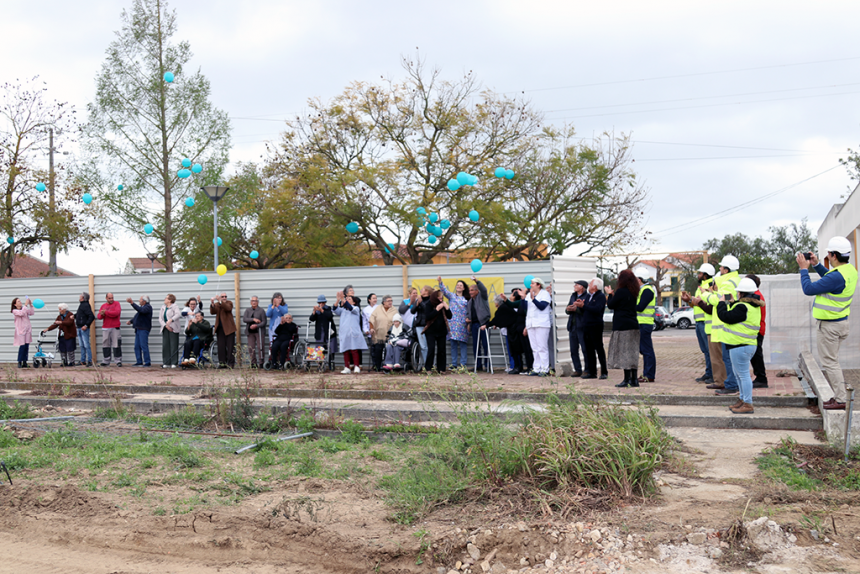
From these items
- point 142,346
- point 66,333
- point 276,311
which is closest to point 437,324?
point 276,311

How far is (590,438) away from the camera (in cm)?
569

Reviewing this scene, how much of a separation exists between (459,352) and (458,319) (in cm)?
92

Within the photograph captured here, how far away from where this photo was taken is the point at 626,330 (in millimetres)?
11758

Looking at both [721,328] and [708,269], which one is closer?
[721,328]

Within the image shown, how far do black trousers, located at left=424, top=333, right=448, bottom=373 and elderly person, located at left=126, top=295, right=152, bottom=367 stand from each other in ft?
25.0

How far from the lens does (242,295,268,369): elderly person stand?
16.6 meters

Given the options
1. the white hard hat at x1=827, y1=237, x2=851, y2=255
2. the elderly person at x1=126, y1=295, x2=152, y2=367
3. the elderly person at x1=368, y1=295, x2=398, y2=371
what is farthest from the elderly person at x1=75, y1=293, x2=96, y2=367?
the white hard hat at x1=827, y1=237, x2=851, y2=255

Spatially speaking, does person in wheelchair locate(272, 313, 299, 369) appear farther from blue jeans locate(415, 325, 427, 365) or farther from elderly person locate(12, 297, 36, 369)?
elderly person locate(12, 297, 36, 369)

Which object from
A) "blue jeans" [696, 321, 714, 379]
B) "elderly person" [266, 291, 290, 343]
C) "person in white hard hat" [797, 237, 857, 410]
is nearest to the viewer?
"person in white hard hat" [797, 237, 857, 410]

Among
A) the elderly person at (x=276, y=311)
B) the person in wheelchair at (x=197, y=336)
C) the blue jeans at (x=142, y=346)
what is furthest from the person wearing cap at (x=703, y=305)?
the blue jeans at (x=142, y=346)

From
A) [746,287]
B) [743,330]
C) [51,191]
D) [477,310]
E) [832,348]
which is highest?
[51,191]

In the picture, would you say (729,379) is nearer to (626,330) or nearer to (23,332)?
(626,330)

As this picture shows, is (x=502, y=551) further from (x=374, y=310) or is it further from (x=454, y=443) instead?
(x=374, y=310)

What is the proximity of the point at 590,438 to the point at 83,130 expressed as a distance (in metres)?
27.1
